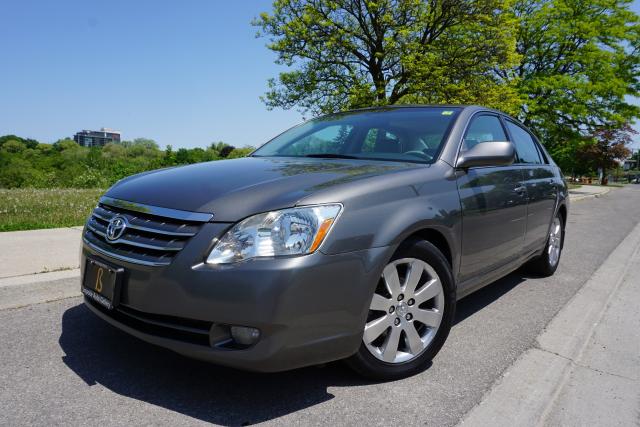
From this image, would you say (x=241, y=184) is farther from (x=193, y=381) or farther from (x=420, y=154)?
(x=420, y=154)

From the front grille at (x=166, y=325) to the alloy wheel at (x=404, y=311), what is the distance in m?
0.78

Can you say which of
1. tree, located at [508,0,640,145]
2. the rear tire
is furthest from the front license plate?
tree, located at [508,0,640,145]

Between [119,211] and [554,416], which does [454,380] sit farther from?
[119,211]

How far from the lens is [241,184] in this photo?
8.10 feet

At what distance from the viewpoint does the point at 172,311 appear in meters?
2.19

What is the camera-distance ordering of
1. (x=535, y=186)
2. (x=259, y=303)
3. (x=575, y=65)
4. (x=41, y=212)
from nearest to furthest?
(x=259, y=303) < (x=535, y=186) < (x=41, y=212) < (x=575, y=65)

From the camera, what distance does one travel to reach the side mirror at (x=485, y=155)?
122 inches

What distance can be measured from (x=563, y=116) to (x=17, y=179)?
25452mm

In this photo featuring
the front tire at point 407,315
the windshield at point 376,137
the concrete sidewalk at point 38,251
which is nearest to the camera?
the front tire at point 407,315

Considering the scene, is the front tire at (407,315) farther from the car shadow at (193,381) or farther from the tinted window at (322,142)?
the tinted window at (322,142)

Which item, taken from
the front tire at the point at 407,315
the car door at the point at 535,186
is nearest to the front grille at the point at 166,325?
the front tire at the point at 407,315

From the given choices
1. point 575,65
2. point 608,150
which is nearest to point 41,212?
point 575,65

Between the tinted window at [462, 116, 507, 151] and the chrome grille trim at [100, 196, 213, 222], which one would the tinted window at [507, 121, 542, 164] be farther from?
the chrome grille trim at [100, 196, 213, 222]

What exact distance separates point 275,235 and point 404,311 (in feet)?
2.92
